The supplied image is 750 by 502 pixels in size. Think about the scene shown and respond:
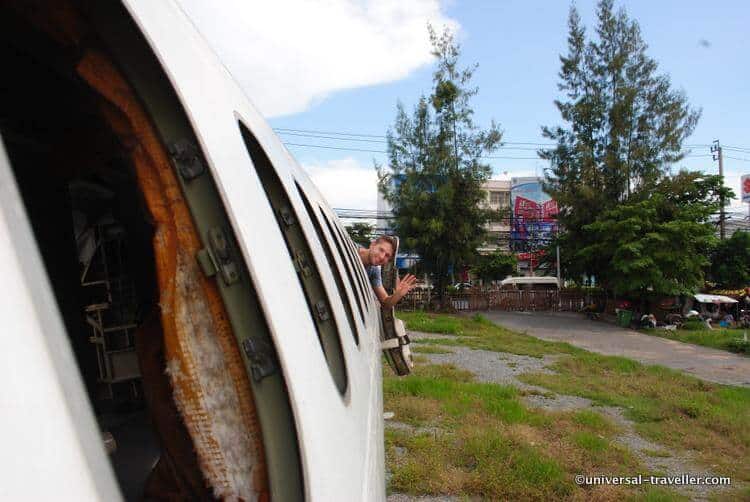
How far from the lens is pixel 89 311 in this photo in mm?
Result: 2553

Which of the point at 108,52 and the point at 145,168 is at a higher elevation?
the point at 108,52

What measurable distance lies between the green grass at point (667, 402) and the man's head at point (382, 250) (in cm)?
240

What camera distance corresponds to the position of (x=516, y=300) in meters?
29.5

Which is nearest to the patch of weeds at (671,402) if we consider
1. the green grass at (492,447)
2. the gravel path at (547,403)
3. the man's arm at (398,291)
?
the gravel path at (547,403)

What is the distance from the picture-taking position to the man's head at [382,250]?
4.85 m

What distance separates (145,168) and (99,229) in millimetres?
1981

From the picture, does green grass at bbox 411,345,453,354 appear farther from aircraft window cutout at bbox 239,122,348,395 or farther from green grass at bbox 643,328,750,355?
aircraft window cutout at bbox 239,122,348,395

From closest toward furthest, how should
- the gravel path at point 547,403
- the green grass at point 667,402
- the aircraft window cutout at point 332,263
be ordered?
the aircraft window cutout at point 332,263
the gravel path at point 547,403
the green grass at point 667,402

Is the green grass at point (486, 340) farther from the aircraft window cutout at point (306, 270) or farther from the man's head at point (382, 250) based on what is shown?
the aircraft window cutout at point (306, 270)

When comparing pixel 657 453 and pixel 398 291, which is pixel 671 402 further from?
pixel 398 291

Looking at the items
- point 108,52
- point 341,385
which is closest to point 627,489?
point 341,385

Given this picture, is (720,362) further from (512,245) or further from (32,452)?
(512,245)

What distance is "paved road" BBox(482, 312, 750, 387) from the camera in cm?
1108

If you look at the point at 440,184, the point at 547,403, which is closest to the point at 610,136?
the point at 440,184
